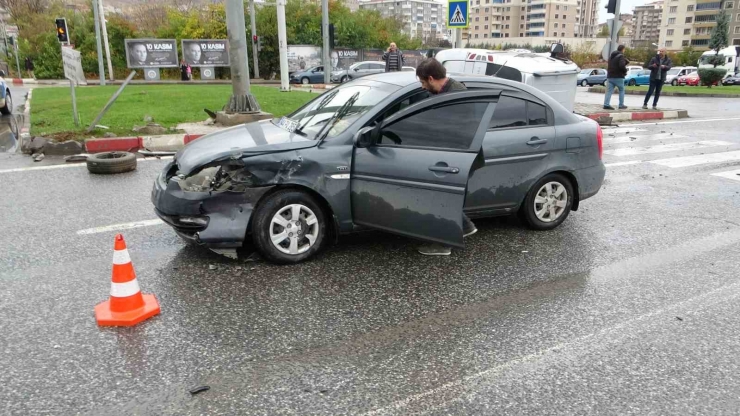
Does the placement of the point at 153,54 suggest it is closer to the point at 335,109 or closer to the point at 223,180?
the point at 335,109

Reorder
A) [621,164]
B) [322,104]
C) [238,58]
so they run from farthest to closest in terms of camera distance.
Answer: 1. [238,58]
2. [621,164]
3. [322,104]

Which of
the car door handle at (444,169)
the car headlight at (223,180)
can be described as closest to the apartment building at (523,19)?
the car door handle at (444,169)

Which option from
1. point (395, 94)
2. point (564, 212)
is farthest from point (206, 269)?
point (564, 212)

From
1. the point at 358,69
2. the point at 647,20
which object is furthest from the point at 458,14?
the point at 647,20

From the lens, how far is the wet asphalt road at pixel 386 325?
2.93 metres

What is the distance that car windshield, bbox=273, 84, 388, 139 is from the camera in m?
4.90

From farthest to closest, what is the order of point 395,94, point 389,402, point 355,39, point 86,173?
point 355,39 → point 86,173 → point 395,94 → point 389,402

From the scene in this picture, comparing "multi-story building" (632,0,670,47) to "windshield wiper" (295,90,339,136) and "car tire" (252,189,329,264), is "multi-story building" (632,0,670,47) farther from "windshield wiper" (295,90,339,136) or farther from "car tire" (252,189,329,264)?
"car tire" (252,189,329,264)

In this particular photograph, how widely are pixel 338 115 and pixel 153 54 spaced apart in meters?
36.1

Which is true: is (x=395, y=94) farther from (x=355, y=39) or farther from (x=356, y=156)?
(x=355, y=39)

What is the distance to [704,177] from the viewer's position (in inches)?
327

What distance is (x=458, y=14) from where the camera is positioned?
14.1 meters

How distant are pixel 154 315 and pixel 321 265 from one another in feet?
4.71

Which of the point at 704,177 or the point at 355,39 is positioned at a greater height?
the point at 355,39
